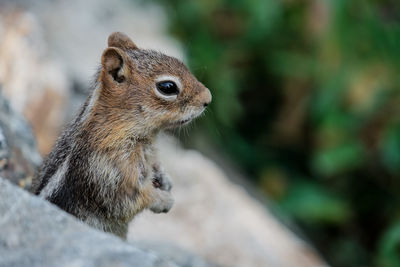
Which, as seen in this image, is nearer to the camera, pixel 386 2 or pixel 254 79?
pixel 386 2

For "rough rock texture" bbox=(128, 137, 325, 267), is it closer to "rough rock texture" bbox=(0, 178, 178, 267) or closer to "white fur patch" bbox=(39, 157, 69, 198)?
"white fur patch" bbox=(39, 157, 69, 198)

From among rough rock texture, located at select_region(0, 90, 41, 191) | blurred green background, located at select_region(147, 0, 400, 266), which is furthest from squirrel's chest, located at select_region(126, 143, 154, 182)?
blurred green background, located at select_region(147, 0, 400, 266)

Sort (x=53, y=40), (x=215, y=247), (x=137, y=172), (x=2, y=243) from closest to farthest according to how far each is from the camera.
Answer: (x=2, y=243) → (x=137, y=172) → (x=215, y=247) → (x=53, y=40)

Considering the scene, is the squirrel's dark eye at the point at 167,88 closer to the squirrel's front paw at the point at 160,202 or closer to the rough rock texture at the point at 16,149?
the squirrel's front paw at the point at 160,202

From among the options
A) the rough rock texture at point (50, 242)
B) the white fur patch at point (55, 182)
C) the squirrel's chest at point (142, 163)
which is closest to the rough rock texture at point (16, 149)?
the white fur patch at point (55, 182)

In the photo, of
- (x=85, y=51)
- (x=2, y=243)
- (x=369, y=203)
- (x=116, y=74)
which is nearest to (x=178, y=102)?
(x=116, y=74)

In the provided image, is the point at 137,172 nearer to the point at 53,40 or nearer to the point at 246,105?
the point at 53,40

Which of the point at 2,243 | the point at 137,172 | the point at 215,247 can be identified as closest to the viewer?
the point at 2,243
